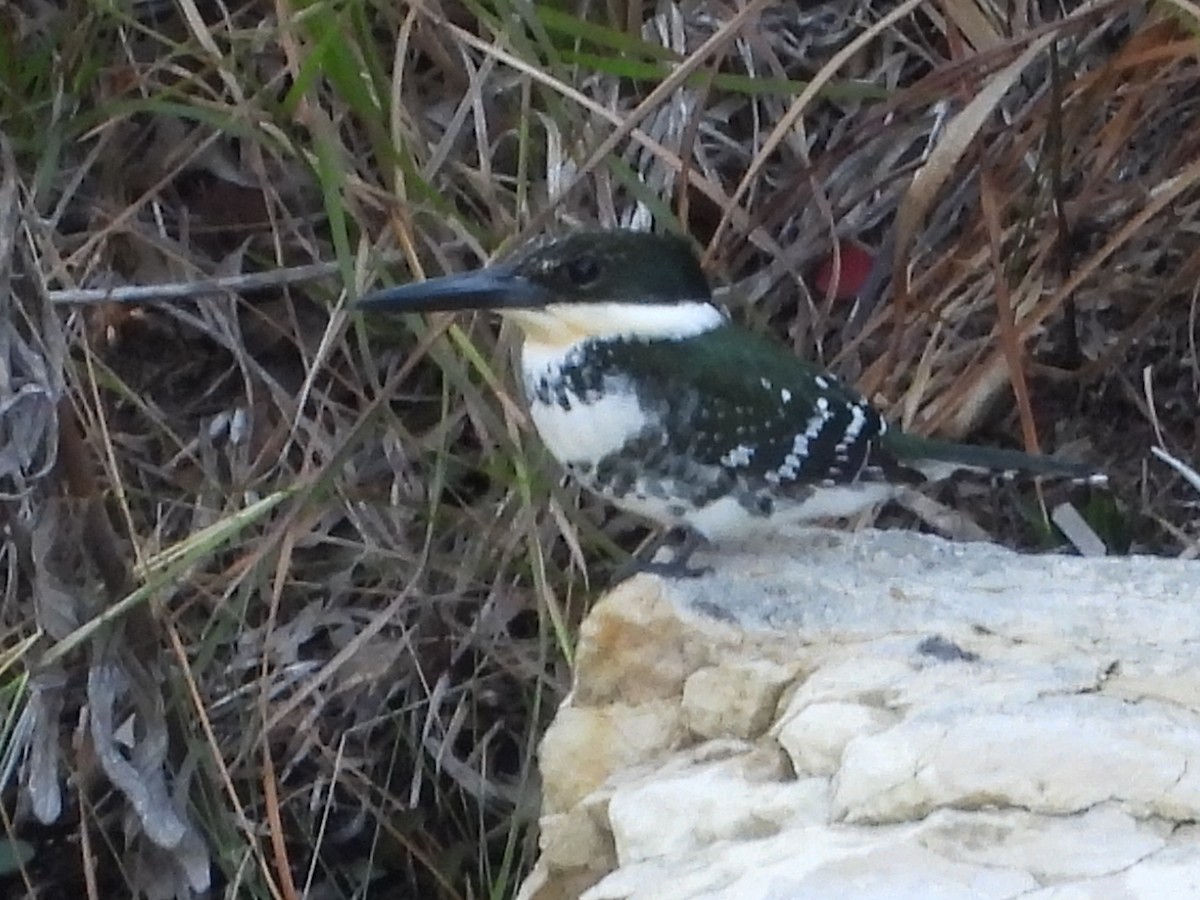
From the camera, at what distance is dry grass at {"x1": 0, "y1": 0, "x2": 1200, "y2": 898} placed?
5.50ft

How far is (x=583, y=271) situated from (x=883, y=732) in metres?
0.54

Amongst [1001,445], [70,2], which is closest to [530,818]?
[1001,445]

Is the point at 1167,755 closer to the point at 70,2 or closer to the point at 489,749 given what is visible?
the point at 489,749

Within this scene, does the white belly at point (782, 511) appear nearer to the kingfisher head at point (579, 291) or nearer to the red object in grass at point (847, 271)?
the kingfisher head at point (579, 291)

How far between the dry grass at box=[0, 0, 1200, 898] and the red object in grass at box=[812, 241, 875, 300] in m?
0.01

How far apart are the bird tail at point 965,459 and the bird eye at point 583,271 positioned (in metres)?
0.30

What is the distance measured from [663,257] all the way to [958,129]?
0.37 m

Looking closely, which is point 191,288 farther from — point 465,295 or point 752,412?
point 752,412

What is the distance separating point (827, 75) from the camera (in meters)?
1.68

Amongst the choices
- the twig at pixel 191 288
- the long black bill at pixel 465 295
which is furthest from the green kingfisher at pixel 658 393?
the twig at pixel 191 288

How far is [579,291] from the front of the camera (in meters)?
1.47

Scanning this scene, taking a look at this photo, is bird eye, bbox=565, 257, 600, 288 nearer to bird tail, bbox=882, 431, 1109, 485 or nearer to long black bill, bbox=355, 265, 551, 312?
long black bill, bbox=355, 265, 551, 312

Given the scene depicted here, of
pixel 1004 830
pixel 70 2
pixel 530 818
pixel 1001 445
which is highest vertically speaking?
pixel 70 2

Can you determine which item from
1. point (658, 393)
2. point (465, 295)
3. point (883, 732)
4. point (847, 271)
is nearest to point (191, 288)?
point (465, 295)
